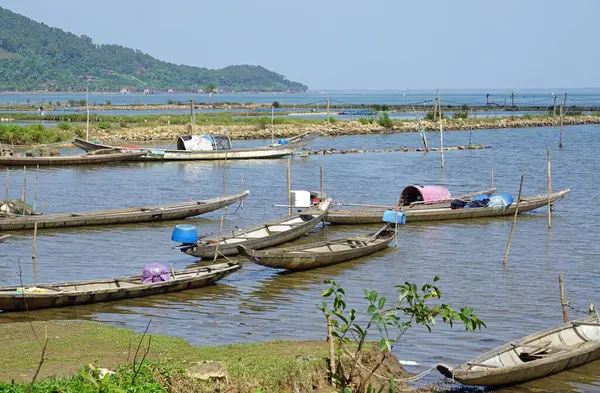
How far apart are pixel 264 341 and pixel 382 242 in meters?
8.43

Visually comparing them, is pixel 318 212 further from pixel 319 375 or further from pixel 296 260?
pixel 319 375

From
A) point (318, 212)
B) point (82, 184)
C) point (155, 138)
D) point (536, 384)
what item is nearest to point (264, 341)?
point (536, 384)

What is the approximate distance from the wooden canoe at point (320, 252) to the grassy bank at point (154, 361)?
4.80 m

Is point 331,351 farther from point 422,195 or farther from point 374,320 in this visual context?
point 422,195

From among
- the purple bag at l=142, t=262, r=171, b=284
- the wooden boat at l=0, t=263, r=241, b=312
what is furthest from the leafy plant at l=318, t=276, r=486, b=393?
the purple bag at l=142, t=262, r=171, b=284

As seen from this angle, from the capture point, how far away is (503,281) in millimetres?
18906

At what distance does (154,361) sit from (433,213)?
17.0m

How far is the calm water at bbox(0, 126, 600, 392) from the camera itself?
48.1 ft

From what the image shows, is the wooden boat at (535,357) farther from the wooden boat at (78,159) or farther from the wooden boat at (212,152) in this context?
the wooden boat at (78,159)

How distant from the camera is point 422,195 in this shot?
27312 mm

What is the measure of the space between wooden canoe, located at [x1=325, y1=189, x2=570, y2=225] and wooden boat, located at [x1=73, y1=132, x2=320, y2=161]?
18313 millimetres

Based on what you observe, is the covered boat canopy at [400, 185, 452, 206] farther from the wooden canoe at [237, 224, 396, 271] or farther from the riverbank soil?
the riverbank soil

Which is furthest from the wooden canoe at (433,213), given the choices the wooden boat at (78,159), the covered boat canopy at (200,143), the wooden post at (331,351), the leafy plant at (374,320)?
the covered boat canopy at (200,143)

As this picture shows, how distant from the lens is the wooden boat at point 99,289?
1462cm
